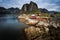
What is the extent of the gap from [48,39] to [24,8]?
3805 inches

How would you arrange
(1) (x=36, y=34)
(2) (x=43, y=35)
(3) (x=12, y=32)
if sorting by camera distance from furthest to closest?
(3) (x=12, y=32), (1) (x=36, y=34), (2) (x=43, y=35)

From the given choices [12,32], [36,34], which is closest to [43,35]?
[36,34]

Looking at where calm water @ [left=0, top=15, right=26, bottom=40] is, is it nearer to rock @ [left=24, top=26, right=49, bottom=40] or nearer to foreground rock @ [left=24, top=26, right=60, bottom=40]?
rock @ [left=24, top=26, right=49, bottom=40]

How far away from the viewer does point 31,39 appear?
19.7 meters

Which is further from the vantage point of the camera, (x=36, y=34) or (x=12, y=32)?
(x=12, y=32)

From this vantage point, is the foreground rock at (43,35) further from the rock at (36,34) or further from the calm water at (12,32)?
the calm water at (12,32)

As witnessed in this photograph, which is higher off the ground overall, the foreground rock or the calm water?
the foreground rock

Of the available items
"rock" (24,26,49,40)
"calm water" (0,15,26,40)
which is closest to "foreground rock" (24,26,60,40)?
"rock" (24,26,49,40)

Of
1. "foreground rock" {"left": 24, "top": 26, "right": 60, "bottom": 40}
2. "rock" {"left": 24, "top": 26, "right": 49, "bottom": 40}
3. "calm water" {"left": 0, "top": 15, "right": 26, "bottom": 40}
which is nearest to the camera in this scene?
"foreground rock" {"left": 24, "top": 26, "right": 60, "bottom": 40}

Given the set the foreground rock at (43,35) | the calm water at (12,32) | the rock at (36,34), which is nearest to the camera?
the foreground rock at (43,35)

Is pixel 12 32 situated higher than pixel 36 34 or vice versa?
pixel 36 34

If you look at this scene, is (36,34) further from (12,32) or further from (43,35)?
(12,32)

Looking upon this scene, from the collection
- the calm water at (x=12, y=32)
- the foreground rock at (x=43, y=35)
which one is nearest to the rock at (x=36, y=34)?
the foreground rock at (x=43, y=35)

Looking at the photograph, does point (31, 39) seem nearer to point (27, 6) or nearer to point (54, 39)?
point (54, 39)
